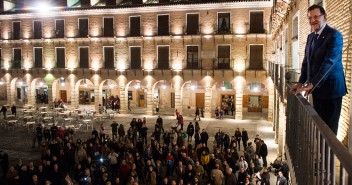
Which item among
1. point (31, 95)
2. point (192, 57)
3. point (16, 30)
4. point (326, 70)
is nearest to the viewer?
point (326, 70)

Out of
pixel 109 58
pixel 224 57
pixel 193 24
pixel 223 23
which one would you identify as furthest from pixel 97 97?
pixel 223 23

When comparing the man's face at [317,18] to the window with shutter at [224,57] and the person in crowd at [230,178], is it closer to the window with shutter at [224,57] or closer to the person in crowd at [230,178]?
the person in crowd at [230,178]

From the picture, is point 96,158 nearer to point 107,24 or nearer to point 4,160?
point 4,160

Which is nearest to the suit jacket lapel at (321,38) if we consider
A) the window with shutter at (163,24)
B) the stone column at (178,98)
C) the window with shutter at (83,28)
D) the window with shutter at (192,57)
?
the window with shutter at (192,57)

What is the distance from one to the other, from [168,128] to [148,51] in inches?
381

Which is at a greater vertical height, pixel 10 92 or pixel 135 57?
pixel 135 57

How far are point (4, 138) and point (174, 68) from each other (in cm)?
1620

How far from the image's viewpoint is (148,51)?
34312mm

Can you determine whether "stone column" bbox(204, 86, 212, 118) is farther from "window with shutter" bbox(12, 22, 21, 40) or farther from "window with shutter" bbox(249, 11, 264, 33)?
"window with shutter" bbox(12, 22, 21, 40)

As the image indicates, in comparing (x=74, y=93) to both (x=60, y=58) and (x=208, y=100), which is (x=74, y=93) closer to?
(x=60, y=58)

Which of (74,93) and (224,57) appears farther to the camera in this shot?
(74,93)

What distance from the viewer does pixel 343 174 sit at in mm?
2133

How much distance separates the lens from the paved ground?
67.8 ft

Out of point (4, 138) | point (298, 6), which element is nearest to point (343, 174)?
point (298, 6)
